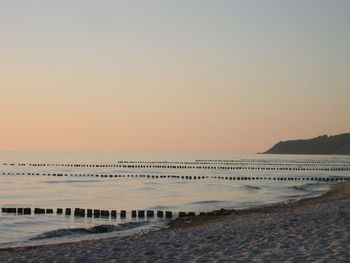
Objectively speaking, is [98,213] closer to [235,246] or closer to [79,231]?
[79,231]

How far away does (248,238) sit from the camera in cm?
A: 1379

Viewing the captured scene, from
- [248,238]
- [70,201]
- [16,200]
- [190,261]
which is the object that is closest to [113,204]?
[70,201]

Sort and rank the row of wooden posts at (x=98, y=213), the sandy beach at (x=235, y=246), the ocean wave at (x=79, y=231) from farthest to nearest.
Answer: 1. the row of wooden posts at (x=98, y=213)
2. the ocean wave at (x=79, y=231)
3. the sandy beach at (x=235, y=246)

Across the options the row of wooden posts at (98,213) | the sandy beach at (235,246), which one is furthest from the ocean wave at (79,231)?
the sandy beach at (235,246)

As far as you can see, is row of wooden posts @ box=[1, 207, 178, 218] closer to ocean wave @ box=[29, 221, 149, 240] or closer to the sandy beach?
ocean wave @ box=[29, 221, 149, 240]

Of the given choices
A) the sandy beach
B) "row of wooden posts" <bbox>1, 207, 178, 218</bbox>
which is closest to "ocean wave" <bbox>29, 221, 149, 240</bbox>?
A: "row of wooden posts" <bbox>1, 207, 178, 218</bbox>

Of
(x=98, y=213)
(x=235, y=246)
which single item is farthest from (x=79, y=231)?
(x=235, y=246)

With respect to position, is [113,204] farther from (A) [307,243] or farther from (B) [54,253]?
(A) [307,243]

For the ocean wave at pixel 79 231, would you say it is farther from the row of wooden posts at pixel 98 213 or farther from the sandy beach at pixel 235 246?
the sandy beach at pixel 235 246

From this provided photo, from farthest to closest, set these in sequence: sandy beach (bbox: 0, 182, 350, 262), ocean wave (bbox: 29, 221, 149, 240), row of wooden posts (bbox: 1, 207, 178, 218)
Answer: row of wooden posts (bbox: 1, 207, 178, 218)
ocean wave (bbox: 29, 221, 149, 240)
sandy beach (bbox: 0, 182, 350, 262)

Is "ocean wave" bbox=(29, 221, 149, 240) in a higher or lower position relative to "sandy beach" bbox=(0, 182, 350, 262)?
lower

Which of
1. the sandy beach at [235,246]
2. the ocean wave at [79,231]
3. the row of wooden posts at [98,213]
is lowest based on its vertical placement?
the ocean wave at [79,231]

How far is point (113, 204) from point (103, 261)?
25.5 meters

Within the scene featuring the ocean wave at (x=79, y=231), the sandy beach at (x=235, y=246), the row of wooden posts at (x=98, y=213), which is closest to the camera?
the sandy beach at (x=235, y=246)
